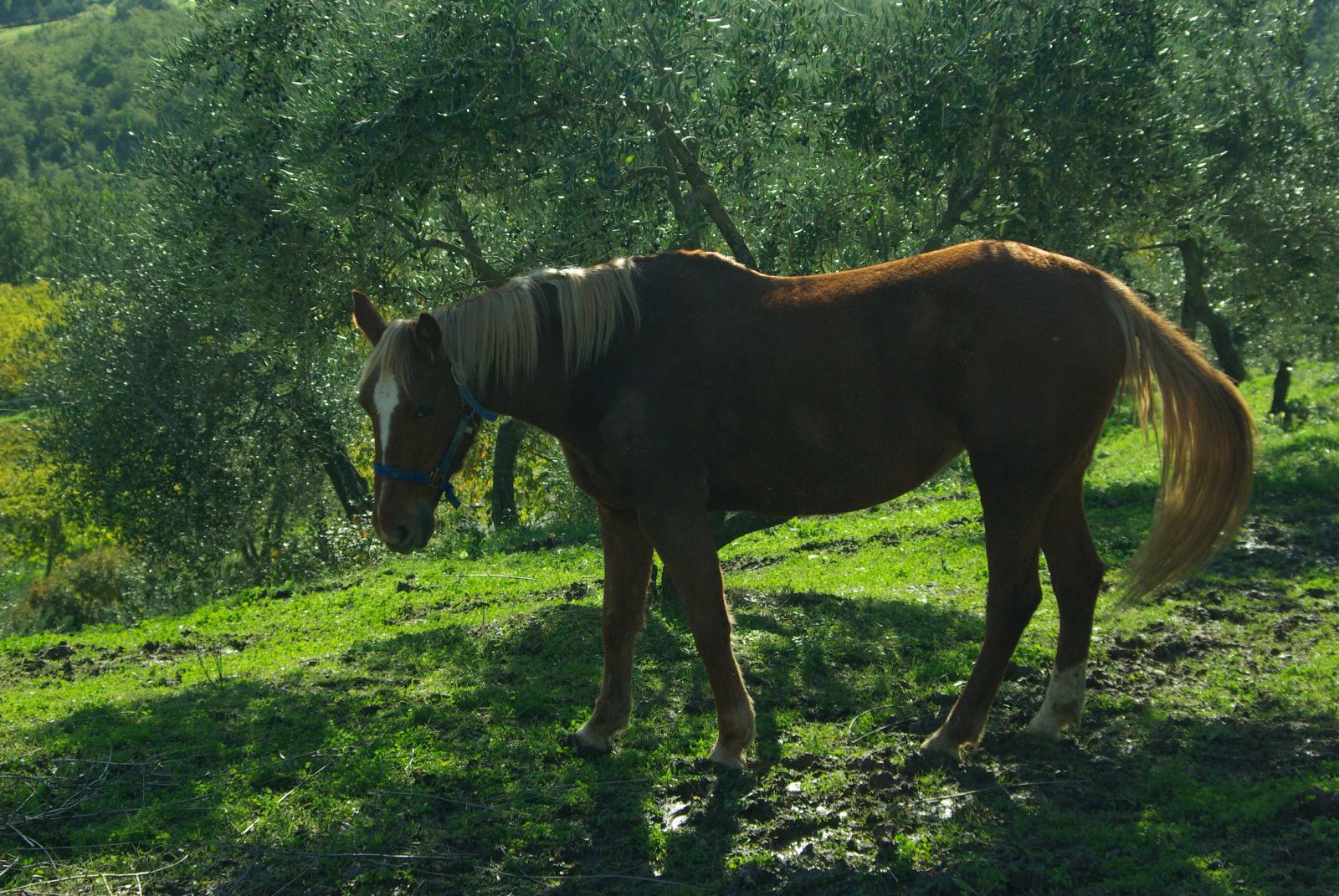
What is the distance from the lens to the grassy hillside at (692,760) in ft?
14.1

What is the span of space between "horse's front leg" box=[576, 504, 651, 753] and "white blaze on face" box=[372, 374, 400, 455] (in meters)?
1.32

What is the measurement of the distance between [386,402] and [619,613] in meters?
1.78

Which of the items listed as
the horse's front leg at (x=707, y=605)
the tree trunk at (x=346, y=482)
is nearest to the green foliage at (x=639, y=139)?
the horse's front leg at (x=707, y=605)

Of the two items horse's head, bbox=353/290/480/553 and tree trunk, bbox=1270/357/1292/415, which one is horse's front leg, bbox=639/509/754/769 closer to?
horse's head, bbox=353/290/480/553

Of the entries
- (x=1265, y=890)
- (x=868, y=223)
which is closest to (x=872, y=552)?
(x=868, y=223)

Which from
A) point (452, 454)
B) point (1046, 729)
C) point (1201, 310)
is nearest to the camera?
point (452, 454)

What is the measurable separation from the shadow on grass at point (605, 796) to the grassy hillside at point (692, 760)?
18 mm

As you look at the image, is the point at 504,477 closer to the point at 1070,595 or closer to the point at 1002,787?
the point at 1070,595

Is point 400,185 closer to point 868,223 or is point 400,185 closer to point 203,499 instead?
point 868,223

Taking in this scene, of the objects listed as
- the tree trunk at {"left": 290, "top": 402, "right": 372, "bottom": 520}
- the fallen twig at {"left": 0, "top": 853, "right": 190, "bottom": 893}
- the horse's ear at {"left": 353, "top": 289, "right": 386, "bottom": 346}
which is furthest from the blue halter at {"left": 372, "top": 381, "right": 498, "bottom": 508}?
the tree trunk at {"left": 290, "top": 402, "right": 372, "bottom": 520}

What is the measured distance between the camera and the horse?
16.3 feet

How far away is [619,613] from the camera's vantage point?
19.1ft

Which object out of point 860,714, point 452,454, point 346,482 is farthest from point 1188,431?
point 346,482

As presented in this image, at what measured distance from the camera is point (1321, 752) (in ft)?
16.4
